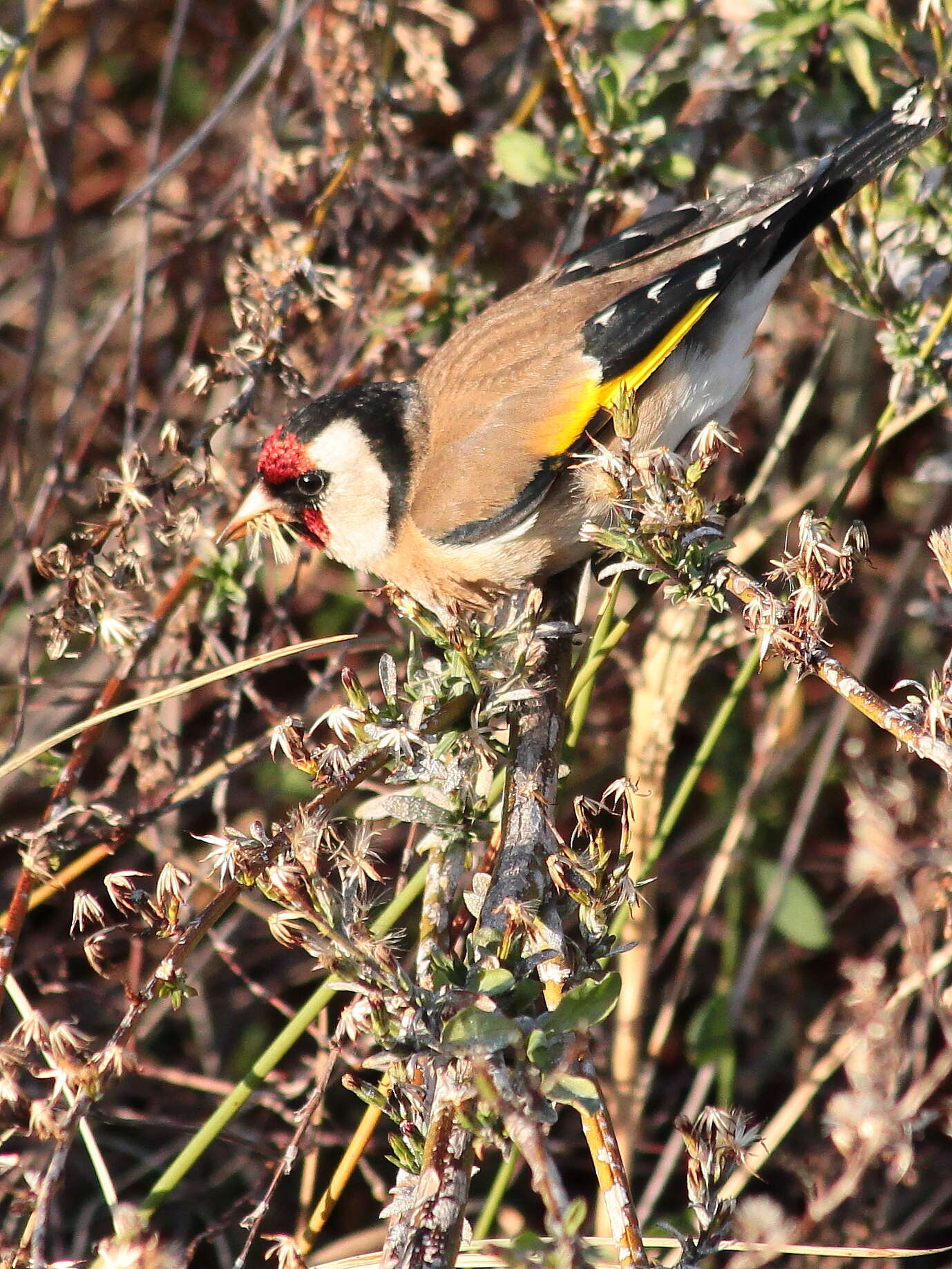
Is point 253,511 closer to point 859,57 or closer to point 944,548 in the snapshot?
point 944,548

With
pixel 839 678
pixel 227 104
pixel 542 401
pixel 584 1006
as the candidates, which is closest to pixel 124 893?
pixel 584 1006

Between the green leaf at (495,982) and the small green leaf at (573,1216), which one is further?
the green leaf at (495,982)

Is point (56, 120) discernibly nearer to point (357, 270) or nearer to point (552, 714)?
point (357, 270)

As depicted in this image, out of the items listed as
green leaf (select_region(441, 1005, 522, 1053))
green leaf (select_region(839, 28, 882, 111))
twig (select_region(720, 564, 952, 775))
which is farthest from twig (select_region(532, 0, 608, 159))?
green leaf (select_region(441, 1005, 522, 1053))

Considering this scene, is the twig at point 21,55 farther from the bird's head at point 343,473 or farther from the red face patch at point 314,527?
the red face patch at point 314,527

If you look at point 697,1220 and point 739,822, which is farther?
point 739,822

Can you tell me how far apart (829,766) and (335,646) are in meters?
1.61

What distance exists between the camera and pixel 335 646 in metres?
3.10

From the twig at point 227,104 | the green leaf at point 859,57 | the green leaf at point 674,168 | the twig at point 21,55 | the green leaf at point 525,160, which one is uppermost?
the twig at point 21,55

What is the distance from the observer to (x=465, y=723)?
7.19ft

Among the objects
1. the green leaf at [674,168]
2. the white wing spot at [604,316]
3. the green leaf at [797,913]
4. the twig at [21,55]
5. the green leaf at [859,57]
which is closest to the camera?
the twig at [21,55]

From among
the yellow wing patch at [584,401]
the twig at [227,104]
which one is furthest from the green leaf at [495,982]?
the twig at [227,104]

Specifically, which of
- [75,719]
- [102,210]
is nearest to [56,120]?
[102,210]

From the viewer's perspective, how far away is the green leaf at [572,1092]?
148cm
